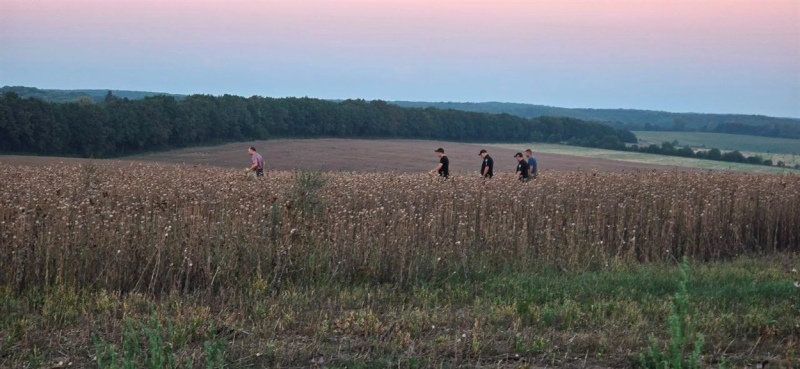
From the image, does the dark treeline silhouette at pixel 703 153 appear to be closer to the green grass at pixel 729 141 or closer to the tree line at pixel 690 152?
the tree line at pixel 690 152

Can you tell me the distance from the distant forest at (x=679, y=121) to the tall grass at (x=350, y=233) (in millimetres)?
73068

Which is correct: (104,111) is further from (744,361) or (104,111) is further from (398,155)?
(744,361)

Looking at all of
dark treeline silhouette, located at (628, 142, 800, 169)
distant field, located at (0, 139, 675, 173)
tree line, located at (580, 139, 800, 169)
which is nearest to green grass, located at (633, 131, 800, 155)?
tree line, located at (580, 139, 800, 169)

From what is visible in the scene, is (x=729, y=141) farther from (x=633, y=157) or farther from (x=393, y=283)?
(x=393, y=283)

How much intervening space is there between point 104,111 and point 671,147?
134 feet

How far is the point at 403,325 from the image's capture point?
6.66 metres

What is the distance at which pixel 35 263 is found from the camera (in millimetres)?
8383

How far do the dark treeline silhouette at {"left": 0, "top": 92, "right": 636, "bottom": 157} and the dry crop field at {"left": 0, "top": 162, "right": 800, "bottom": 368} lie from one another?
34.1m

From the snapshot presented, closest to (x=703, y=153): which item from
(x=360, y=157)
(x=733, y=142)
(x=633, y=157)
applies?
(x=633, y=157)

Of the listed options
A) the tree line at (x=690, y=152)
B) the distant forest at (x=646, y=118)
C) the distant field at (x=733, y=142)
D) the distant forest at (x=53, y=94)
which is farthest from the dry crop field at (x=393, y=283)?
the distant field at (x=733, y=142)

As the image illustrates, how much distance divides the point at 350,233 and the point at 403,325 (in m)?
3.20

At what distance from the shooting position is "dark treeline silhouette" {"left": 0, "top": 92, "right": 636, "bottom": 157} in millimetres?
45781

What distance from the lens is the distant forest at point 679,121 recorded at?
83550mm

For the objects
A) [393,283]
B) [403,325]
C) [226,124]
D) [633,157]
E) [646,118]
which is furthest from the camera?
[646,118]
